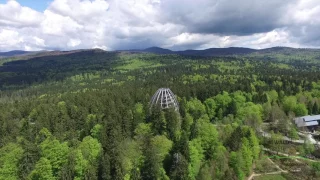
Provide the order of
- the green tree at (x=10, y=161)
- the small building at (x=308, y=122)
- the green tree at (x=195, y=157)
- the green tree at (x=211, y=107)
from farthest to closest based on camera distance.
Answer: the green tree at (x=211, y=107), the small building at (x=308, y=122), the green tree at (x=195, y=157), the green tree at (x=10, y=161)

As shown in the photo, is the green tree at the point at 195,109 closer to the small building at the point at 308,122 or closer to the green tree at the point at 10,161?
the small building at the point at 308,122

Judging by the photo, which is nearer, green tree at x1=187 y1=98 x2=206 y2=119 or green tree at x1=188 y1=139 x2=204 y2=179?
Answer: green tree at x1=188 y1=139 x2=204 y2=179

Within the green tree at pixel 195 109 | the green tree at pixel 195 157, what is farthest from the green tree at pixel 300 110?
the green tree at pixel 195 157

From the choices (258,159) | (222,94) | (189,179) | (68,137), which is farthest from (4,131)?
(222,94)

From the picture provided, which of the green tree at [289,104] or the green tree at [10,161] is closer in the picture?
the green tree at [10,161]

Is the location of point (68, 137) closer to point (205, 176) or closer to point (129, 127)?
point (129, 127)

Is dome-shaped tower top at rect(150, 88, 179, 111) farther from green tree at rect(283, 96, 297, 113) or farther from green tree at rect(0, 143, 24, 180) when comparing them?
green tree at rect(283, 96, 297, 113)

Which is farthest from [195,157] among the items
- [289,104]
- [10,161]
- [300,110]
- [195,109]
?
[289,104]

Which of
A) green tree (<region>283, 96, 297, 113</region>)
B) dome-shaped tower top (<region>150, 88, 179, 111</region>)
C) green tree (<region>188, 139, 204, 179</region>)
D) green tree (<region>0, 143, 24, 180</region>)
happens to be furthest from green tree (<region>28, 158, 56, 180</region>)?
green tree (<region>283, 96, 297, 113</region>)
